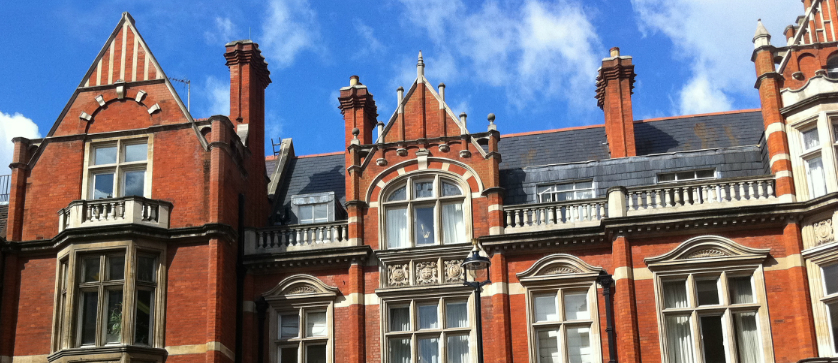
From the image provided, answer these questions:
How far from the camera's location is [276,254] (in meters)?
27.5

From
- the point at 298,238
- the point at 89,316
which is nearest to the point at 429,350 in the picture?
the point at 298,238

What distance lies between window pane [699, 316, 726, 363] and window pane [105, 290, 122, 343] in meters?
14.2

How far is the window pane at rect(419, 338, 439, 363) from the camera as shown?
26.3m

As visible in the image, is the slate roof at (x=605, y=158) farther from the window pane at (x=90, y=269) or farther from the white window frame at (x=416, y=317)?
the window pane at (x=90, y=269)

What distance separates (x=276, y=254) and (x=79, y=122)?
6.78 metres

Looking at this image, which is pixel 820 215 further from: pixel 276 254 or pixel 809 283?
pixel 276 254

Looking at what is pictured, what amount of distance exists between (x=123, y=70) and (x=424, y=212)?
31.3 feet

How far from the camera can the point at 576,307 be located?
85.3 feet

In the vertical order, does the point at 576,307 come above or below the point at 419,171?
below

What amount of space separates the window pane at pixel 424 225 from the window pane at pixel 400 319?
6.15ft

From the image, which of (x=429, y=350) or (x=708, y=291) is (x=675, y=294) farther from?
(x=429, y=350)

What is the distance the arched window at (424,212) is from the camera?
27.6 meters

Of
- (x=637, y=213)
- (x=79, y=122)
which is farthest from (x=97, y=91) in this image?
(x=637, y=213)

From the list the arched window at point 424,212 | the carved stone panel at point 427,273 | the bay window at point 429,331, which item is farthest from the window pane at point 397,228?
the bay window at point 429,331
